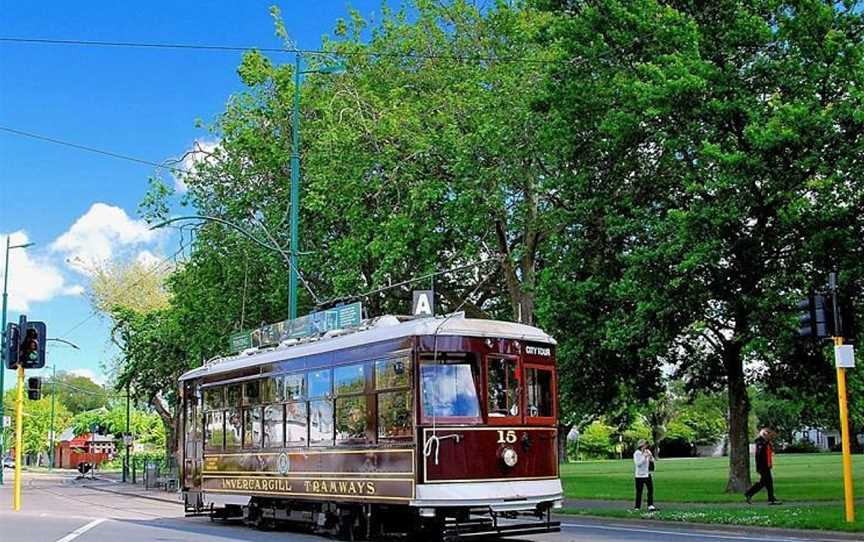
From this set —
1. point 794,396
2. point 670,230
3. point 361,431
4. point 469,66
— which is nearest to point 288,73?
point 469,66

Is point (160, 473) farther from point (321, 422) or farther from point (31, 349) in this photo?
point (321, 422)

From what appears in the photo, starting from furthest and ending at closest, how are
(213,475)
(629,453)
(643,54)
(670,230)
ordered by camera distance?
(629,453) < (643,54) < (670,230) < (213,475)

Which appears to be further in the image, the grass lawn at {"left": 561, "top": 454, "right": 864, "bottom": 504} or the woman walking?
the grass lawn at {"left": 561, "top": 454, "right": 864, "bottom": 504}

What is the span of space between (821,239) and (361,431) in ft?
40.1

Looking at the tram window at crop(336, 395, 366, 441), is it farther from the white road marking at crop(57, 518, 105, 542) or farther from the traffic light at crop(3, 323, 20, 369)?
the traffic light at crop(3, 323, 20, 369)

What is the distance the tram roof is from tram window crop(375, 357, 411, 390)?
37 centimetres

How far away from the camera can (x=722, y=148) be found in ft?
82.8

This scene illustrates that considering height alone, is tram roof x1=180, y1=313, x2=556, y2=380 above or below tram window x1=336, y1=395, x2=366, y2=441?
above

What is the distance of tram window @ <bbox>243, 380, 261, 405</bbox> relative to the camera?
2075 cm

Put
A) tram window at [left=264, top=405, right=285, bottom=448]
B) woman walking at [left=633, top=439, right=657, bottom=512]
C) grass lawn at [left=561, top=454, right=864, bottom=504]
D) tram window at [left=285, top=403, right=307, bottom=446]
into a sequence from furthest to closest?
grass lawn at [left=561, top=454, right=864, bottom=504]
woman walking at [left=633, top=439, right=657, bottom=512]
tram window at [left=264, top=405, right=285, bottom=448]
tram window at [left=285, top=403, right=307, bottom=446]

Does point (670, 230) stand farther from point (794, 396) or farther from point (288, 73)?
point (288, 73)

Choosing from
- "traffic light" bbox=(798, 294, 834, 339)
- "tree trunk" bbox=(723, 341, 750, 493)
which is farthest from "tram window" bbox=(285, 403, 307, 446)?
"tree trunk" bbox=(723, 341, 750, 493)

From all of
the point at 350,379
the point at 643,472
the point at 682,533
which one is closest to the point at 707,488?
the point at 643,472

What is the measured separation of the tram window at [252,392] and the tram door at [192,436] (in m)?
2.83
